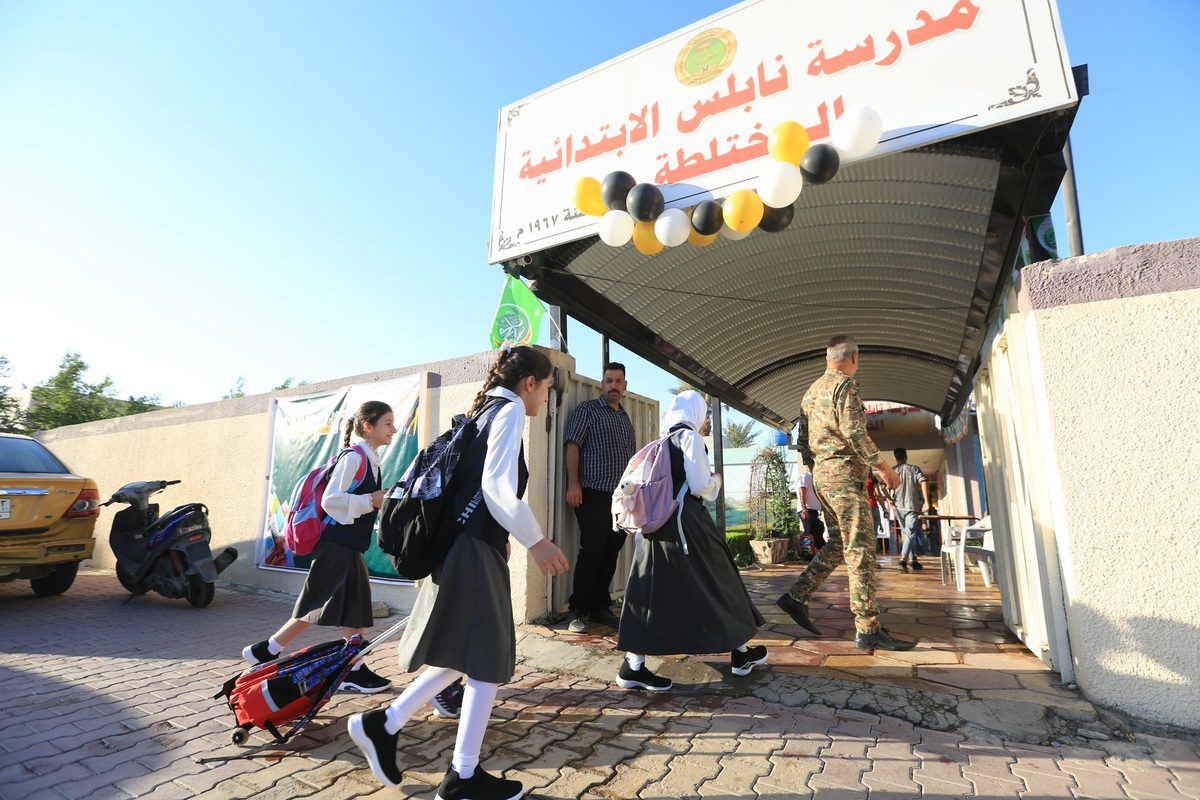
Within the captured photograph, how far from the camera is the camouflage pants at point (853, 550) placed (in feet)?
12.2

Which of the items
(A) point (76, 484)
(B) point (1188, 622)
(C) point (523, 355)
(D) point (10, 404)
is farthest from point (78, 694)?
(D) point (10, 404)

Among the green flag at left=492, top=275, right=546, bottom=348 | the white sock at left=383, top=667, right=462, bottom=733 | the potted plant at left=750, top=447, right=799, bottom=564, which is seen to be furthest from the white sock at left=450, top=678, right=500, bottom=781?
the potted plant at left=750, top=447, right=799, bottom=564

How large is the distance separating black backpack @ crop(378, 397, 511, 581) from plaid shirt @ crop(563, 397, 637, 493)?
2.44 meters

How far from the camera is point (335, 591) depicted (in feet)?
10.3

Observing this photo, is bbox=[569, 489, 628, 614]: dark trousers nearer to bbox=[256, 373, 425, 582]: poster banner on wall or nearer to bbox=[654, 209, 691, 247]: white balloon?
bbox=[256, 373, 425, 582]: poster banner on wall

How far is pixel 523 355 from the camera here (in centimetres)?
246

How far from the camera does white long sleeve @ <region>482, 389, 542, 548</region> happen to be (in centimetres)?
208

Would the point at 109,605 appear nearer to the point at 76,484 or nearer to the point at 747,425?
the point at 76,484

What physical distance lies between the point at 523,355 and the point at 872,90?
3.02 metres

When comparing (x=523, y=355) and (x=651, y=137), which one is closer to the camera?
(x=523, y=355)

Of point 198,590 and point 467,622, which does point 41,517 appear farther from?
point 467,622

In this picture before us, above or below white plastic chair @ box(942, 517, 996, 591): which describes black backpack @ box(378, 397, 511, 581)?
above

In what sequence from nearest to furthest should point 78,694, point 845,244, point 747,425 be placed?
point 78,694 < point 845,244 < point 747,425

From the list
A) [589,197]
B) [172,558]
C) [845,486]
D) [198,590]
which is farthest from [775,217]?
[172,558]
